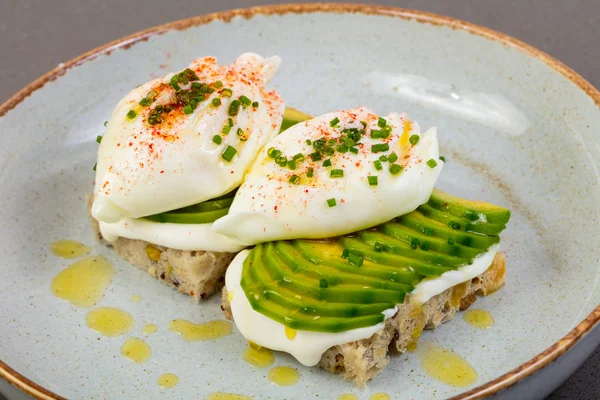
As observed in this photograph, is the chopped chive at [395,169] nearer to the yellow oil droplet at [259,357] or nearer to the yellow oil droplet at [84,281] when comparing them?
the yellow oil droplet at [259,357]

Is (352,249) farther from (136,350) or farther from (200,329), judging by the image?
(136,350)

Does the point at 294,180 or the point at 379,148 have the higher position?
the point at 379,148

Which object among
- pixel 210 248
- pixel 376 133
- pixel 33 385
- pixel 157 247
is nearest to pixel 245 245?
pixel 210 248

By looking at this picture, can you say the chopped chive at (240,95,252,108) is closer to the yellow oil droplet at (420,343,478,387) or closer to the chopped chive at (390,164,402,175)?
the chopped chive at (390,164,402,175)

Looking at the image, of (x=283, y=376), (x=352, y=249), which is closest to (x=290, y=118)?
(x=352, y=249)

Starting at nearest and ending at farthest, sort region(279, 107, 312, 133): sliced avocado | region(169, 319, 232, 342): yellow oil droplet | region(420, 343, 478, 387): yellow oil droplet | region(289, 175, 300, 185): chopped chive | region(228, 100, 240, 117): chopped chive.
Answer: region(420, 343, 478, 387): yellow oil droplet < region(289, 175, 300, 185): chopped chive < region(169, 319, 232, 342): yellow oil droplet < region(228, 100, 240, 117): chopped chive < region(279, 107, 312, 133): sliced avocado

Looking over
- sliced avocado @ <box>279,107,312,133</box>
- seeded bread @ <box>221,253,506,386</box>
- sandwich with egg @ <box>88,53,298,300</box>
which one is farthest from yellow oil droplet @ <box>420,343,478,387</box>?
sliced avocado @ <box>279,107,312,133</box>
